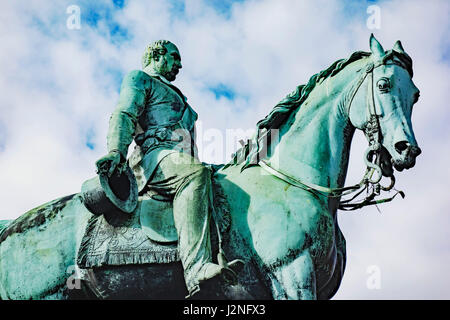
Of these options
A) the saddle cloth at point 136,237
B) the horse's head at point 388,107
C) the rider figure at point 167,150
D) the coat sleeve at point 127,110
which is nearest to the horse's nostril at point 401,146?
the horse's head at point 388,107

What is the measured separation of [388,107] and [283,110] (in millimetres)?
1185

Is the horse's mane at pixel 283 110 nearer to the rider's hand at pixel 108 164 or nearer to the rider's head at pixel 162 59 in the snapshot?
the rider's hand at pixel 108 164

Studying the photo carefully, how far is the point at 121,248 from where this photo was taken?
8109 mm

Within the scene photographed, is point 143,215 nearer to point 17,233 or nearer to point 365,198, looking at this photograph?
point 17,233

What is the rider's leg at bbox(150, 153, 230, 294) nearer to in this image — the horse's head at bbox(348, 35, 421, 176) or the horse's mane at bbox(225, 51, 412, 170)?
the horse's mane at bbox(225, 51, 412, 170)

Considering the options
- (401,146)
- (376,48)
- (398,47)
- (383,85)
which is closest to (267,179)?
(401,146)

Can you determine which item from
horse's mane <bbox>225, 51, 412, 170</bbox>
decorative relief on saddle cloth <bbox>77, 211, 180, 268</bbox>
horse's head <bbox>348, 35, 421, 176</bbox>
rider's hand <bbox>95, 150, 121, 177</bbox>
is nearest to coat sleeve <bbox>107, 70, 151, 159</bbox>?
rider's hand <bbox>95, 150, 121, 177</bbox>

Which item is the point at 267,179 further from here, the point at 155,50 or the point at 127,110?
the point at 155,50

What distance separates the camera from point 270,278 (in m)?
7.81

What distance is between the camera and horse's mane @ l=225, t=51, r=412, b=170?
8.65 metres

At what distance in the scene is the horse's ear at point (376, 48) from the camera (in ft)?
27.8

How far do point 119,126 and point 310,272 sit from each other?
101 inches

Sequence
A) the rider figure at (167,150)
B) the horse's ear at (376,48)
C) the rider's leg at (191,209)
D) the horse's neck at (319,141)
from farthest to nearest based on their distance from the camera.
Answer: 1. the horse's ear at (376,48)
2. the horse's neck at (319,141)
3. the rider figure at (167,150)
4. the rider's leg at (191,209)
